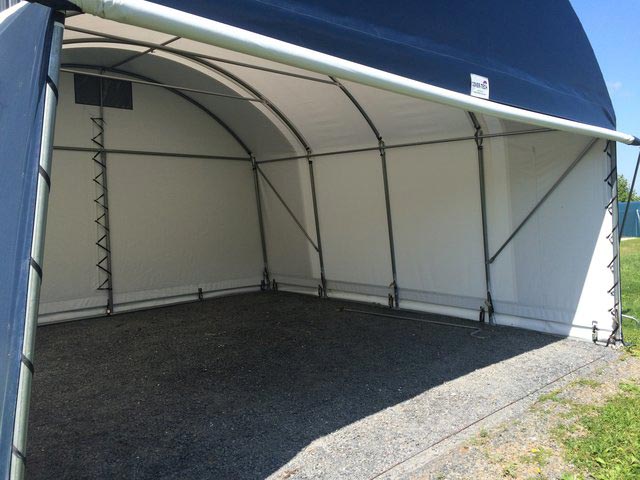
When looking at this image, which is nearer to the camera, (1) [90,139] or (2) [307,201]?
(1) [90,139]

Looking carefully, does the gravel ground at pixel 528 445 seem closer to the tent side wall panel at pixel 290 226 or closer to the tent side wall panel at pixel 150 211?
the tent side wall panel at pixel 290 226

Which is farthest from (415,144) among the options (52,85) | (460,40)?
(52,85)

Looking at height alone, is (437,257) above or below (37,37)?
below

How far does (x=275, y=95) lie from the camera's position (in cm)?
605

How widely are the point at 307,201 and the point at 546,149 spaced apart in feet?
11.7

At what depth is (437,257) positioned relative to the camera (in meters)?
5.87

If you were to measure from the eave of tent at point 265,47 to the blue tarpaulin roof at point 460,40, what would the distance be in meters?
0.08

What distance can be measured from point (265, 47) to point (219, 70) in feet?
13.1

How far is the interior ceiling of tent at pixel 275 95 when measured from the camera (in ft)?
16.0

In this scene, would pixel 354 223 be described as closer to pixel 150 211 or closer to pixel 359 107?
pixel 359 107

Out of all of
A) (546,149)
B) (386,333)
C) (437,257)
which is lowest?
(386,333)

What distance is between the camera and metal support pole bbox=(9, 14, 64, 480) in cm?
137

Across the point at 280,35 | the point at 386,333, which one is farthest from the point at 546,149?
the point at 280,35

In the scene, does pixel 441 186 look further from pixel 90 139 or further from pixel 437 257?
pixel 90 139
